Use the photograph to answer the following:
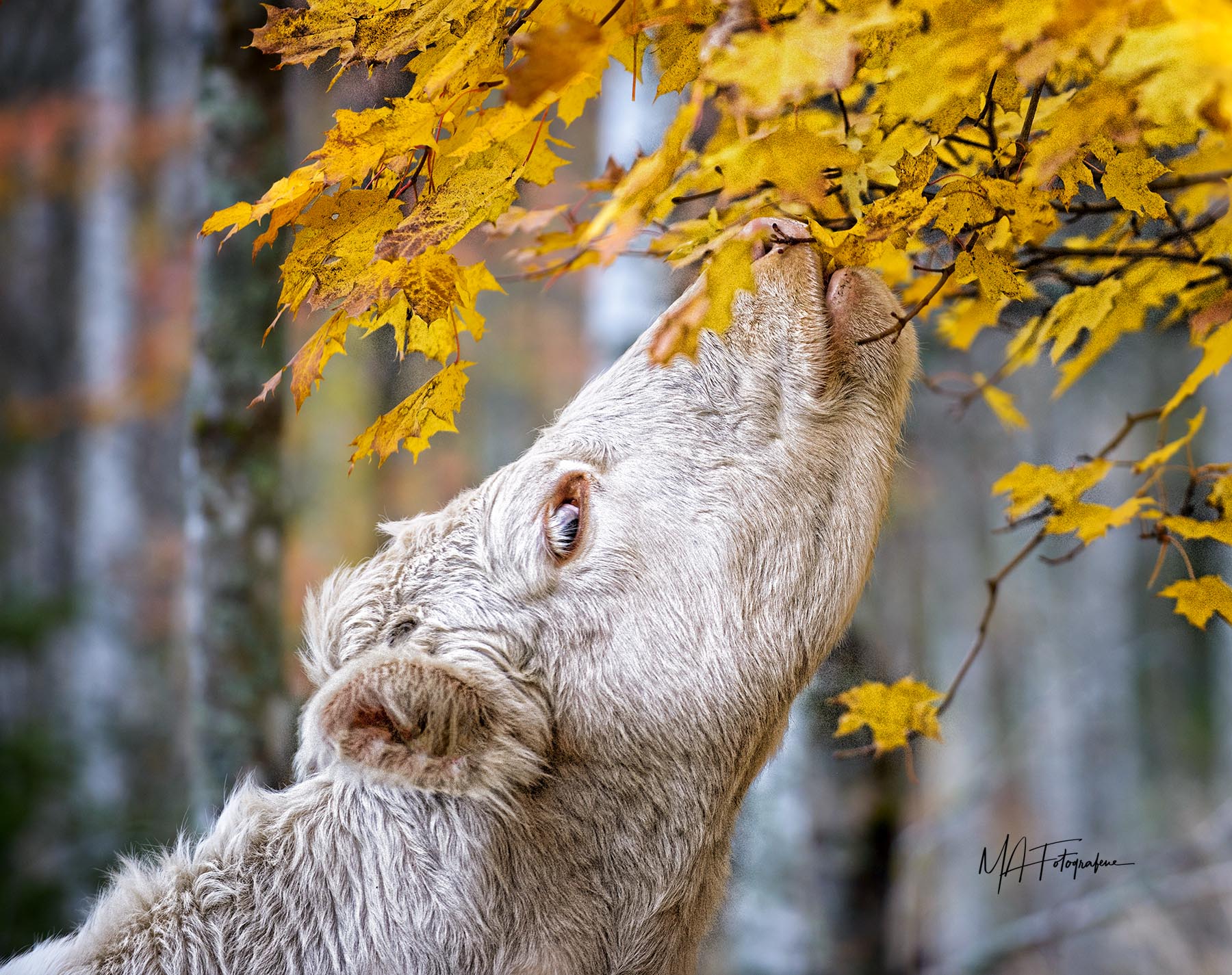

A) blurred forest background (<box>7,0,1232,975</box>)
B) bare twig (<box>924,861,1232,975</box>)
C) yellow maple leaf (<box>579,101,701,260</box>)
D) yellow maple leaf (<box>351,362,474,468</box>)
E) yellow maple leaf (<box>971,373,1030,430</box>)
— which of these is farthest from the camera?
bare twig (<box>924,861,1232,975</box>)

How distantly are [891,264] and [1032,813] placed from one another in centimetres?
1276

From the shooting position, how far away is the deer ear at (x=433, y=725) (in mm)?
1906

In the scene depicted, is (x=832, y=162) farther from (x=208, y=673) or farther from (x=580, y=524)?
(x=208, y=673)

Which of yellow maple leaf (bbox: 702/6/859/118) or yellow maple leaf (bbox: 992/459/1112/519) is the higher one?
yellow maple leaf (bbox: 702/6/859/118)

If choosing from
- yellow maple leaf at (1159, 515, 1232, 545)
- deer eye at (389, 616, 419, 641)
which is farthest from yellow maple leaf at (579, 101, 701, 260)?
yellow maple leaf at (1159, 515, 1232, 545)

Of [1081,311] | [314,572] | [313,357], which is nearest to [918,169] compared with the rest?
[1081,311]

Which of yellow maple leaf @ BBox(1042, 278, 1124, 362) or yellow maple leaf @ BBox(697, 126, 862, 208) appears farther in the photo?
yellow maple leaf @ BBox(1042, 278, 1124, 362)

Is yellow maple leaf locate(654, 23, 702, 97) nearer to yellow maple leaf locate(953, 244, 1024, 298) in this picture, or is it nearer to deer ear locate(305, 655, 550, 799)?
yellow maple leaf locate(953, 244, 1024, 298)

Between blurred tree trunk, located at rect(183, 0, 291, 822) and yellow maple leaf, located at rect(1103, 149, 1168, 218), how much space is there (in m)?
3.87

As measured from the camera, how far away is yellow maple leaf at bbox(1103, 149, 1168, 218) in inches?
62.5

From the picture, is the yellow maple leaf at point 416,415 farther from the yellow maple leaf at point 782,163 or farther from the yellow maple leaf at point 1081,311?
the yellow maple leaf at point 1081,311

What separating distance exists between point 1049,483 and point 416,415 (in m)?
1.61

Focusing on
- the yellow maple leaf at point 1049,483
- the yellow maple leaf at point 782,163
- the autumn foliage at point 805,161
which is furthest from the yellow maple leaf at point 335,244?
the yellow maple leaf at point 1049,483

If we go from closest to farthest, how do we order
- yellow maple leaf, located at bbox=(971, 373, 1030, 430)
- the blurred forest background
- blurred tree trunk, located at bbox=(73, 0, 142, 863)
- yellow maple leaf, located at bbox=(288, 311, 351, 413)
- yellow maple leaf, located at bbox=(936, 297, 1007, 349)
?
yellow maple leaf, located at bbox=(288, 311, 351, 413) < yellow maple leaf, located at bbox=(936, 297, 1007, 349) < yellow maple leaf, located at bbox=(971, 373, 1030, 430) < the blurred forest background < blurred tree trunk, located at bbox=(73, 0, 142, 863)
